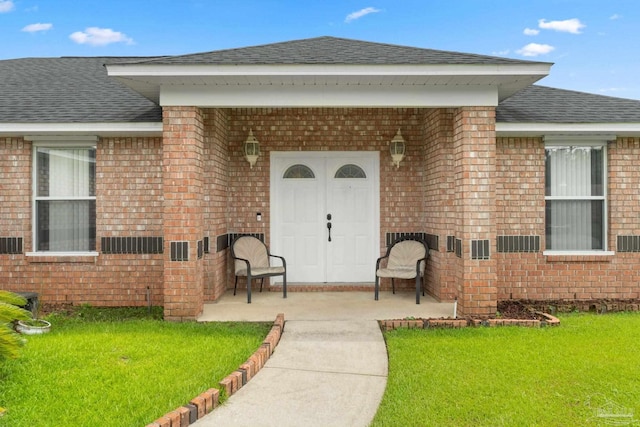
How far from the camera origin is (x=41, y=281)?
791 cm

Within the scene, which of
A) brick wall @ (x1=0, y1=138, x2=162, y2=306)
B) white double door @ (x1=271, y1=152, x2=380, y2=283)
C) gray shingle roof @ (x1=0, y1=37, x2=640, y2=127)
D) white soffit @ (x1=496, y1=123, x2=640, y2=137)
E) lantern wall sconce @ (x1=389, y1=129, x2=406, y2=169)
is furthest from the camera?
white double door @ (x1=271, y1=152, x2=380, y2=283)

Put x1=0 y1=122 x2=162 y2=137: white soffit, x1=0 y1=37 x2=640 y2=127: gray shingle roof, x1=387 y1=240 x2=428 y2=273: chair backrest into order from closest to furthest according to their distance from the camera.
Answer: x1=0 y1=37 x2=640 y2=127: gray shingle roof < x1=0 y1=122 x2=162 y2=137: white soffit < x1=387 y1=240 x2=428 y2=273: chair backrest

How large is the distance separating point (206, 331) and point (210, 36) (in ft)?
67.8

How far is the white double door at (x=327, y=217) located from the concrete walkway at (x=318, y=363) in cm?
97

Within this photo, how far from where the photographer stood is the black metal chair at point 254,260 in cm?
805

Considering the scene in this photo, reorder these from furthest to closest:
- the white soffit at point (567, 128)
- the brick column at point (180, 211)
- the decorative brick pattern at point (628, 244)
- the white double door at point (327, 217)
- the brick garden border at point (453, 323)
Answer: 1. the white double door at point (327, 217)
2. the decorative brick pattern at point (628, 244)
3. the white soffit at point (567, 128)
4. the brick column at point (180, 211)
5. the brick garden border at point (453, 323)

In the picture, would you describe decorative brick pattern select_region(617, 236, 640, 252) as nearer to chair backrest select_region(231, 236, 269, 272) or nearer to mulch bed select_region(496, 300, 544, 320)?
mulch bed select_region(496, 300, 544, 320)

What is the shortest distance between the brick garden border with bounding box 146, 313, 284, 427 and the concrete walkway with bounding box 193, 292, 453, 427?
A: 0.20ft

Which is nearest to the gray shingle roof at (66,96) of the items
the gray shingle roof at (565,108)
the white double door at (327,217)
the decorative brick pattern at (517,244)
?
the white double door at (327,217)

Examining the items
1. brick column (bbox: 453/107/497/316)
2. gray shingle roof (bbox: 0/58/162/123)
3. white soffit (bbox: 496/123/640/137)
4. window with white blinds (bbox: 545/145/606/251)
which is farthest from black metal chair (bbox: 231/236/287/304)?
window with white blinds (bbox: 545/145/606/251)

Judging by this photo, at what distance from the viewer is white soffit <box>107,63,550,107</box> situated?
240 inches

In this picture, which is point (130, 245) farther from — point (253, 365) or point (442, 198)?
point (442, 198)

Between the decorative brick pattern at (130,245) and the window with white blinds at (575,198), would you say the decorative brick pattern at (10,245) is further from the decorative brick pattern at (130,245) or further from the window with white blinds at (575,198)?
the window with white blinds at (575,198)

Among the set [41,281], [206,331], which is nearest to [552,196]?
[206,331]
